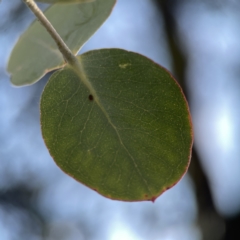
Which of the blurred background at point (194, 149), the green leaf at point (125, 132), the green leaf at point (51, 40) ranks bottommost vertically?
the blurred background at point (194, 149)

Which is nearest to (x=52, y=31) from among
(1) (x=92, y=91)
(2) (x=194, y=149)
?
(1) (x=92, y=91)

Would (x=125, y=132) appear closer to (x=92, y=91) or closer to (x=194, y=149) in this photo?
(x=92, y=91)

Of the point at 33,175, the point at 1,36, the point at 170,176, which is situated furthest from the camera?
the point at 33,175

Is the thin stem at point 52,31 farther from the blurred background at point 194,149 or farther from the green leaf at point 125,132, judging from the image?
the blurred background at point 194,149

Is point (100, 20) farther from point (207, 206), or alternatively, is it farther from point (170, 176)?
point (207, 206)

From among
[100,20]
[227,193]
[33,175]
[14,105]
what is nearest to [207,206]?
[227,193]

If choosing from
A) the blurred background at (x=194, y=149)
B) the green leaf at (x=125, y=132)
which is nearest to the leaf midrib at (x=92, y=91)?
the green leaf at (x=125, y=132)

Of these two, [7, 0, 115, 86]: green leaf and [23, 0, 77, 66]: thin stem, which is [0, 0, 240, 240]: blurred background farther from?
[23, 0, 77, 66]: thin stem
